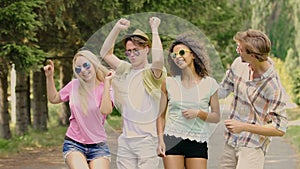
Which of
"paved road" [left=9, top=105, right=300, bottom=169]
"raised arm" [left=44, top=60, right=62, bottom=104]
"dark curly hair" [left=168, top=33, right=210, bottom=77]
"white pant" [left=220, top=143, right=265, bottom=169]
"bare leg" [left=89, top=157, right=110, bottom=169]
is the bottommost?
"paved road" [left=9, top=105, right=300, bottom=169]

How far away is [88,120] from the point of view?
5895mm

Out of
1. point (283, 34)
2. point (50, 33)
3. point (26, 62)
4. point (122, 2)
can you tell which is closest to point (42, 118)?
point (50, 33)

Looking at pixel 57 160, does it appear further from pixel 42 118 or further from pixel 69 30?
pixel 42 118

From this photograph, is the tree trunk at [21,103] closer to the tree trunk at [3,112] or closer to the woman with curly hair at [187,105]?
the tree trunk at [3,112]

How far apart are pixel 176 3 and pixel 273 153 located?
168 inches

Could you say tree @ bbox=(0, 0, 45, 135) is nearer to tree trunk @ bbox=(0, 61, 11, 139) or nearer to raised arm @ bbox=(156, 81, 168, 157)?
tree trunk @ bbox=(0, 61, 11, 139)

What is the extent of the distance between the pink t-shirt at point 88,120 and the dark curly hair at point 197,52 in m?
0.74

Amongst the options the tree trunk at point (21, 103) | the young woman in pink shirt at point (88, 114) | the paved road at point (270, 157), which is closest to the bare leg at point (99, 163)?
the young woman in pink shirt at point (88, 114)

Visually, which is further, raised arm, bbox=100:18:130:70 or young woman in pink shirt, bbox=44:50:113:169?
raised arm, bbox=100:18:130:70

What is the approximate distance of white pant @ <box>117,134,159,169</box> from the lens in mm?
5777

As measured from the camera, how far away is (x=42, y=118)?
787 inches

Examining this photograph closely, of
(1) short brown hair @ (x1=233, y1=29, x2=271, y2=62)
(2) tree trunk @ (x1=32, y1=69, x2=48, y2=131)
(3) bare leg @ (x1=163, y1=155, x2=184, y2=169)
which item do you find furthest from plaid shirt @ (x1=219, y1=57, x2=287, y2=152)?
(2) tree trunk @ (x1=32, y1=69, x2=48, y2=131)

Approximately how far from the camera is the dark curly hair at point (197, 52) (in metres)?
5.67

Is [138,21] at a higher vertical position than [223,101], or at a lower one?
higher
